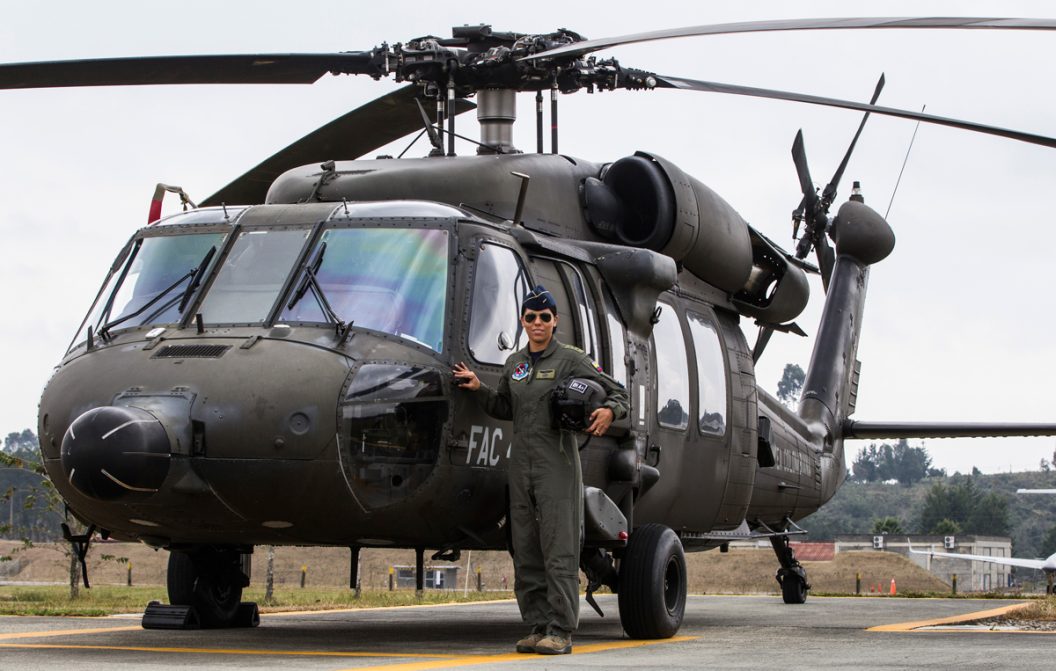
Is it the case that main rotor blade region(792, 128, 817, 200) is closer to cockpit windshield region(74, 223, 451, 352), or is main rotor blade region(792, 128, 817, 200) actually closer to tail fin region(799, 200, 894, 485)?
tail fin region(799, 200, 894, 485)

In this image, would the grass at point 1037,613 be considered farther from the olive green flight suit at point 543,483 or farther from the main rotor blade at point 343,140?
the main rotor blade at point 343,140

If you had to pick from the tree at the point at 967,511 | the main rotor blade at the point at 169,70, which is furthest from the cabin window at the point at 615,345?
the tree at the point at 967,511

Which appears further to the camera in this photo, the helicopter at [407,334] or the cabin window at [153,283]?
the cabin window at [153,283]

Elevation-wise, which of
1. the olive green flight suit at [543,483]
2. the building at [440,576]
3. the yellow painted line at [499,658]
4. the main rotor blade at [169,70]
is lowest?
the building at [440,576]

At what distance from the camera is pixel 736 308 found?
38.0ft

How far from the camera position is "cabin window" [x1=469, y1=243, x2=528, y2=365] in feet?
26.1

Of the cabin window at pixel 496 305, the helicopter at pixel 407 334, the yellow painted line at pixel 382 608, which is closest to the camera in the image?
the helicopter at pixel 407 334

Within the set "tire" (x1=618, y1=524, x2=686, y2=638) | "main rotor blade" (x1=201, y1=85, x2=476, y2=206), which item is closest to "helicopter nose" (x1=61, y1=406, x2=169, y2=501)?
"tire" (x1=618, y1=524, x2=686, y2=638)

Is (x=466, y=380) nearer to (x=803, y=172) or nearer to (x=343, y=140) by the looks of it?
(x=343, y=140)

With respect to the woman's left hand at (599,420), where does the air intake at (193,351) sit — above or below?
above

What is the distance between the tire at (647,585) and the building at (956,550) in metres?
72.3

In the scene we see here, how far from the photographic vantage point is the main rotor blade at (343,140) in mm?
10312

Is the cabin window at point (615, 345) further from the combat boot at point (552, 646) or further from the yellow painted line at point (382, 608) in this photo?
the yellow painted line at point (382, 608)

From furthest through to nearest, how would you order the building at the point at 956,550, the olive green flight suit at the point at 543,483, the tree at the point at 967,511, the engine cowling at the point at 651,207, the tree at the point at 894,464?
the tree at the point at 894,464
the tree at the point at 967,511
the building at the point at 956,550
the engine cowling at the point at 651,207
the olive green flight suit at the point at 543,483
